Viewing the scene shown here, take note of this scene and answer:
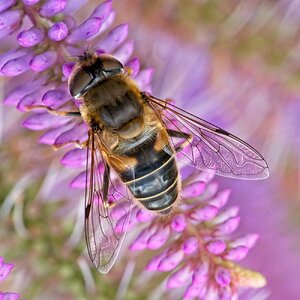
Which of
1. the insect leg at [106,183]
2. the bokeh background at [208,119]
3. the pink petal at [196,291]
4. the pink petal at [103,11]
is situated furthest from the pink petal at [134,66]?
the pink petal at [196,291]

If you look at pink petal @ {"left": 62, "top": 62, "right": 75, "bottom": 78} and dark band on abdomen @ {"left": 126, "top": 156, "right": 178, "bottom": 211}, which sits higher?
pink petal @ {"left": 62, "top": 62, "right": 75, "bottom": 78}

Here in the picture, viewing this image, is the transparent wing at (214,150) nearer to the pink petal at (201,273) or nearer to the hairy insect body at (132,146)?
the hairy insect body at (132,146)

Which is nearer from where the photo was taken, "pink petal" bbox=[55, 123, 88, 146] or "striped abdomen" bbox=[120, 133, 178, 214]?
"striped abdomen" bbox=[120, 133, 178, 214]

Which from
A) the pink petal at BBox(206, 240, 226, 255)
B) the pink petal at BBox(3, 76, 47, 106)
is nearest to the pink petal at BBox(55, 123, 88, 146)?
the pink petal at BBox(3, 76, 47, 106)

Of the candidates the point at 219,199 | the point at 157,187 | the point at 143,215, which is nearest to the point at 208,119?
the point at 219,199

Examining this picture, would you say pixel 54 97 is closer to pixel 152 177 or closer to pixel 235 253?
pixel 152 177

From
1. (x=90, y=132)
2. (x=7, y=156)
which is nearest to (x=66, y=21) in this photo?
(x=90, y=132)

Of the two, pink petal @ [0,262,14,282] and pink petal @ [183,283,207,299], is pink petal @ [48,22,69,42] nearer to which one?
pink petal @ [0,262,14,282]

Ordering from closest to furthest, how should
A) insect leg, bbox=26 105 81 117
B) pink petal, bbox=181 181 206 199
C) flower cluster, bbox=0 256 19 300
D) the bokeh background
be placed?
flower cluster, bbox=0 256 19 300, insect leg, bbox=26 105 81 117, pink petal, bbox=181 181 206 199, the bokeh background
